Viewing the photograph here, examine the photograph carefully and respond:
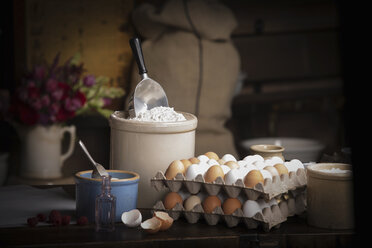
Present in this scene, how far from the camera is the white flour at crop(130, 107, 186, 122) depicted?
1.50 m

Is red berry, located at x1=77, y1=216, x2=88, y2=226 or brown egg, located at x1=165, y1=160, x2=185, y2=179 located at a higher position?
brown egg, located at x1=165, y1=160, x2=185, y2=179

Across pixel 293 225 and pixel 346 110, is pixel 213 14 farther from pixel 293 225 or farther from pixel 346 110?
pixel 346 110

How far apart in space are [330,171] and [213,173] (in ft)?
0.83

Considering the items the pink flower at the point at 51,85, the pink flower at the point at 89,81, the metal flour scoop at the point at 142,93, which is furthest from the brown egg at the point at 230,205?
the pink flower at the point at 89,81

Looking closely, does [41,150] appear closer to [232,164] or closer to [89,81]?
[89,81]

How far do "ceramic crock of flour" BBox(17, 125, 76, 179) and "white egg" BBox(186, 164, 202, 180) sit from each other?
1575 millimetres

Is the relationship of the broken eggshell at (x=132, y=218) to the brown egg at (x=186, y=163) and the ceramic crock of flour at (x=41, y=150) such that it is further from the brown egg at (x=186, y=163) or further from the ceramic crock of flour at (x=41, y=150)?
the ceramic crock of flour at (x=41, y=150)

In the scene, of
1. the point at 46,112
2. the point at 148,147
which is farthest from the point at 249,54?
the point at 148,147

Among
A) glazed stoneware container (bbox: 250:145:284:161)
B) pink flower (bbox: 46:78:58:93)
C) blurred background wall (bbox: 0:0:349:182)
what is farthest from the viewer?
blurred background wall (bbox: 0:0:349:182)

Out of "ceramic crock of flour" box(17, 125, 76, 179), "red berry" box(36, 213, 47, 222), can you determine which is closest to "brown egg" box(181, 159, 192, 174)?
"red berry" box(36, 213, 47, 222)

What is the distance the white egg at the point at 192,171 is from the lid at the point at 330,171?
0.78 ft

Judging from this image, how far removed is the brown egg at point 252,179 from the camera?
126 cm

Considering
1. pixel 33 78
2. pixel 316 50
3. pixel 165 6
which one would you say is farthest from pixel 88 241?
pixel 316 50

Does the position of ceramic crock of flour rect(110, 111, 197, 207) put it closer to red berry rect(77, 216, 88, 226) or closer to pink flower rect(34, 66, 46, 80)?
red berry rect(77, 216, 88, 226)
